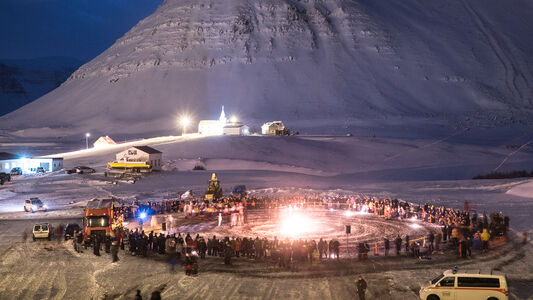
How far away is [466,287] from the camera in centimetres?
1745

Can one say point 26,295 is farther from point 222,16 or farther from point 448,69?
point 222,16

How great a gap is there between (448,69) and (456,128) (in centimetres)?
4368

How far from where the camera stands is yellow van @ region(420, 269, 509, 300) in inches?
672

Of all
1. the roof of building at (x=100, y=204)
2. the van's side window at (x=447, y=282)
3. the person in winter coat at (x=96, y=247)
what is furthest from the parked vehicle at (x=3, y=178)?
the van's side window at (x=447, y=282)

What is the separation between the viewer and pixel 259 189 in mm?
→ 51469

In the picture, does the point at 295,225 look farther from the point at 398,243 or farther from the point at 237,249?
the point at 398,243

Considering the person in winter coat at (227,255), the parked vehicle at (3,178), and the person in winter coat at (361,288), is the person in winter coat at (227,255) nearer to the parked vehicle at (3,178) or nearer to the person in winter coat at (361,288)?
the person in winter coat at (361,288)

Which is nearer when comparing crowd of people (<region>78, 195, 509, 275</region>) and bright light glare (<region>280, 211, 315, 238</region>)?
crowd of people (<region>78, 195, 509, 275</region>)

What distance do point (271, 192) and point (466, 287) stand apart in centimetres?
3236

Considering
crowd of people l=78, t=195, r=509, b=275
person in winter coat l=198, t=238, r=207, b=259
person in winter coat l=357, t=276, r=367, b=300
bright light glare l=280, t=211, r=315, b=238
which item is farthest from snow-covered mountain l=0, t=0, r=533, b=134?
person in winter coat l=357, t=276, r=367, b=300

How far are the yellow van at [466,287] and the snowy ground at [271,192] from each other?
5.09 ft

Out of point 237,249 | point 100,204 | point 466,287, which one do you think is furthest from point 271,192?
point 466,287

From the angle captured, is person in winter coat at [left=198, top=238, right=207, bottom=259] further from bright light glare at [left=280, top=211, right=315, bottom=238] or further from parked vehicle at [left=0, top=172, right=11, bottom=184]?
parked vehicle at [left=0, top=172, right=11, bottom=184]

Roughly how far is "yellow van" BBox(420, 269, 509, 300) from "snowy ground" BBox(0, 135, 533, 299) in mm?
1550
